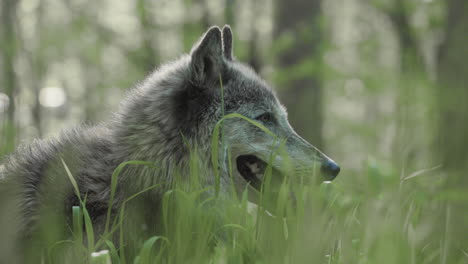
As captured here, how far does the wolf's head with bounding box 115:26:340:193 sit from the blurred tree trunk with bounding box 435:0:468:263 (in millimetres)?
911

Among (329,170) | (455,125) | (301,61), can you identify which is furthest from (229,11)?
(329,170)

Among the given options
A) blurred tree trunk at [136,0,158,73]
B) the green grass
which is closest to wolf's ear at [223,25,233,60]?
the green grass

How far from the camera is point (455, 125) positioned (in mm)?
4535

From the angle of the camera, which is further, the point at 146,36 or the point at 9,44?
the point at 146,36

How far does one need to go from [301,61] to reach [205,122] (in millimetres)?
5822

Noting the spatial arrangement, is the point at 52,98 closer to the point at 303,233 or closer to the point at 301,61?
the point at 301,61

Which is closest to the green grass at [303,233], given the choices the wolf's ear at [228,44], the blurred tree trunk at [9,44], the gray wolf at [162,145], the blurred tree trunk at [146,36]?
the gray wolf at [162,145]

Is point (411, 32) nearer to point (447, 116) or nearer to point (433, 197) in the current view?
point (447, 116)

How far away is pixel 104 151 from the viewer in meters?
3.44

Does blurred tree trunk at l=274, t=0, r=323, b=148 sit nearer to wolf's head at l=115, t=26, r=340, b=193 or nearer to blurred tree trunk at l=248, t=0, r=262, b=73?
blurred tree trunk at l=248, t=0, r=262, b=73

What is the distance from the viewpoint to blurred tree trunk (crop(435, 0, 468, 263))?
2.29 meters

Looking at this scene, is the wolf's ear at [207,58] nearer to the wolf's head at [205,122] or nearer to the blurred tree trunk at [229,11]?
the wolf's head at [205,122]

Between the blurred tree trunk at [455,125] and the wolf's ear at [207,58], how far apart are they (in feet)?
6.02

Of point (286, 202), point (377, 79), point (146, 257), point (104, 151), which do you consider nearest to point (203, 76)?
point (104, 151)
